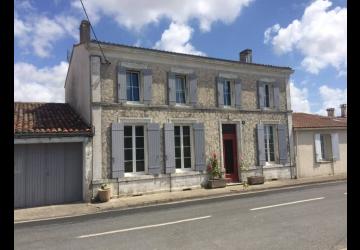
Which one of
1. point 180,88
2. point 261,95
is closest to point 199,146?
point 180,88

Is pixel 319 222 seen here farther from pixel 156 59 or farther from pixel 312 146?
pixel 312 146

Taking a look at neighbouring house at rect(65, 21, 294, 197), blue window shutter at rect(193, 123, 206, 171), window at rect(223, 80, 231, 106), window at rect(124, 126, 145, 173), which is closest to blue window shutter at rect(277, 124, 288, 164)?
neighbouring house at rect(65, 21, 294, 197)

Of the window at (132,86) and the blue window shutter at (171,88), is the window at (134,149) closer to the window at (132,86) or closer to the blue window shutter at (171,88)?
the window at (132,86)

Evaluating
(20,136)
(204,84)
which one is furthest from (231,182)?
(20,136)

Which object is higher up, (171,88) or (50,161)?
(171,88)

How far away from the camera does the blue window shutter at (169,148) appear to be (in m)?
13.1

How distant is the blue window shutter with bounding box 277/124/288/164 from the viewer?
648 inches

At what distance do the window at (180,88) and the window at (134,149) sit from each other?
7.78 feet

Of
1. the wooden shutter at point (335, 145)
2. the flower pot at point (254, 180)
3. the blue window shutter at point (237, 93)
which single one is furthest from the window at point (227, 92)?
the wooden shutter at point (335, 145)

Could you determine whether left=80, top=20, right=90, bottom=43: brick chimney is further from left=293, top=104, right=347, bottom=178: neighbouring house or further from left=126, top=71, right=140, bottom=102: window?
left=293, top=104, right=347, bottom=178: neighbouring house

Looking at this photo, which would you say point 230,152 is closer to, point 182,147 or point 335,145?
point 182,147

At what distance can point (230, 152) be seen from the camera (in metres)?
15.3

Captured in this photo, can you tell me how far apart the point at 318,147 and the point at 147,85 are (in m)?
10.7

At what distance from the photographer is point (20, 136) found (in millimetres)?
10461
